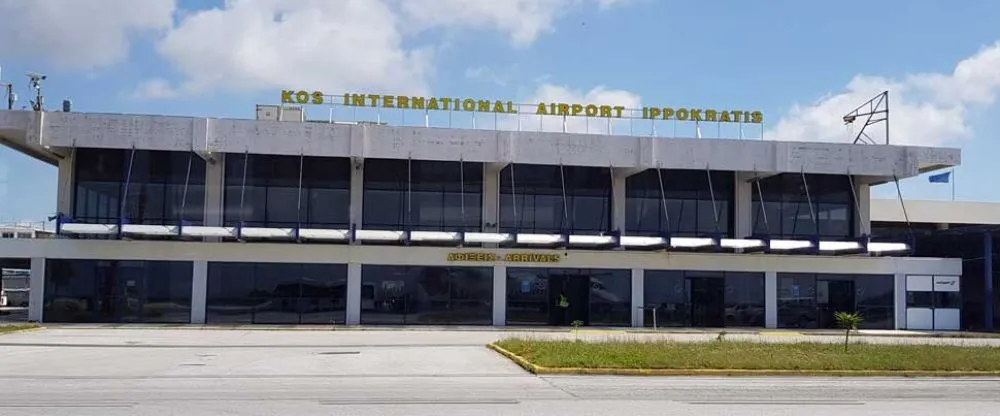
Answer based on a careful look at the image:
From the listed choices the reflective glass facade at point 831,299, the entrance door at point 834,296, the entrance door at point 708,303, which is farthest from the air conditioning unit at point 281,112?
the entrance door at point 834,296

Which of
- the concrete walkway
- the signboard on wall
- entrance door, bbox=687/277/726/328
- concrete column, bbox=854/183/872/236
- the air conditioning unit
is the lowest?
the concrete walkway

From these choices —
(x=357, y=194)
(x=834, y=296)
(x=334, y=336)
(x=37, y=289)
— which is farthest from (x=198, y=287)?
(x=834, y=296)

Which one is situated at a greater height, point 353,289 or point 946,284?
point 946,284

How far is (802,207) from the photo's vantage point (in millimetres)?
41250

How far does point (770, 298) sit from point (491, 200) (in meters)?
12.8

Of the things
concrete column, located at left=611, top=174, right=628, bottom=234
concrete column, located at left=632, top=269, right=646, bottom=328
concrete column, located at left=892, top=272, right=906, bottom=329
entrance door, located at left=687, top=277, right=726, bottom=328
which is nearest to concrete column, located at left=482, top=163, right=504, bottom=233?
concrete column, located at left=611, top=174, right=628, bottom=234

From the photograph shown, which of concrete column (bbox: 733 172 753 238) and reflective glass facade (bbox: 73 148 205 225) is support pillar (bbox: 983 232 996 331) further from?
reflective glass facade (bbox: 73 148 205 225)

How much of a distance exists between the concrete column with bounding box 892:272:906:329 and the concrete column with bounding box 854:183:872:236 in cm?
242

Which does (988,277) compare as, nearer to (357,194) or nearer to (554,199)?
(554,199)

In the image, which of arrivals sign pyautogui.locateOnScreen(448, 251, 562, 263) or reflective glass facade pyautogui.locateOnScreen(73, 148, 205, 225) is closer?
reflective glass facade pyautogui.locateOnScreen(73, 148, 205, 225)

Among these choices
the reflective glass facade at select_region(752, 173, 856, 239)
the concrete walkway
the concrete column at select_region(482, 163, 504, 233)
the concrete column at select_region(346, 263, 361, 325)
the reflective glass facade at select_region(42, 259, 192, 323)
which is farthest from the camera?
the reflective glass facade at select_region(752, 173, 856, 239)

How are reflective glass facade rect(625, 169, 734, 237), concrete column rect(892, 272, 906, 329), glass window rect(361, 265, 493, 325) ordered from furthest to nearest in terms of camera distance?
concrete column rect(892, 272, 906, 329)
reflective glass facade rect(625, 169, 734, 237)
glass window rect(361, 265, 493, 325)

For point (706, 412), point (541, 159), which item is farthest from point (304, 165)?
point (706, 412)

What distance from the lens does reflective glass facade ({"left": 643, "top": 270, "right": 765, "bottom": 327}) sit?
129ft
